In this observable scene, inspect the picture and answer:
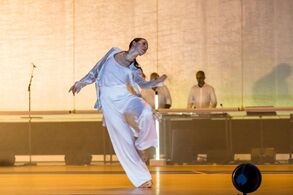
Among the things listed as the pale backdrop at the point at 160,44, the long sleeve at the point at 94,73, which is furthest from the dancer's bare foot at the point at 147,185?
the pale backdrop at the point at 160,44

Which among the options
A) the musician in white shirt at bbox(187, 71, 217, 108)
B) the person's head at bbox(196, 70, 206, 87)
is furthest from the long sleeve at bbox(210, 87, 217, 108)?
the person's head at bbox(196, 70, 206, 87)

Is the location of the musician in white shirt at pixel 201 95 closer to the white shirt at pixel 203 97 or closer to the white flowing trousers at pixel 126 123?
the white shirt at pixel 203 97

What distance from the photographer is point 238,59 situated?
1738 centimetres

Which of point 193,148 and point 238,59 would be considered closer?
point 193,148

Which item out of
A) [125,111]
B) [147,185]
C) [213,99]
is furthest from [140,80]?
[213,99]

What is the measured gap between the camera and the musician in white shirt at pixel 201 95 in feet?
53.7

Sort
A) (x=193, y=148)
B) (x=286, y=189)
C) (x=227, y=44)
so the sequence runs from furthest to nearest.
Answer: (x=227, y=44)
(x=193, y=148)
(x=286, y=189)

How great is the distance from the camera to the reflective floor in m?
9.25

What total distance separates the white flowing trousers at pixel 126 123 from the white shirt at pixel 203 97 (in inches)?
240

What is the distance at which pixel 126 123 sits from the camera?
33.7 feet

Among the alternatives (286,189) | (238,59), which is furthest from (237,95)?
(286,189)

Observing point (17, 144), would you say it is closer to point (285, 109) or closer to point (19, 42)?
point (19, 42)

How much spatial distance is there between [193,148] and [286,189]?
6.46 m

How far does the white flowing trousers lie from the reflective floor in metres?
0.32
